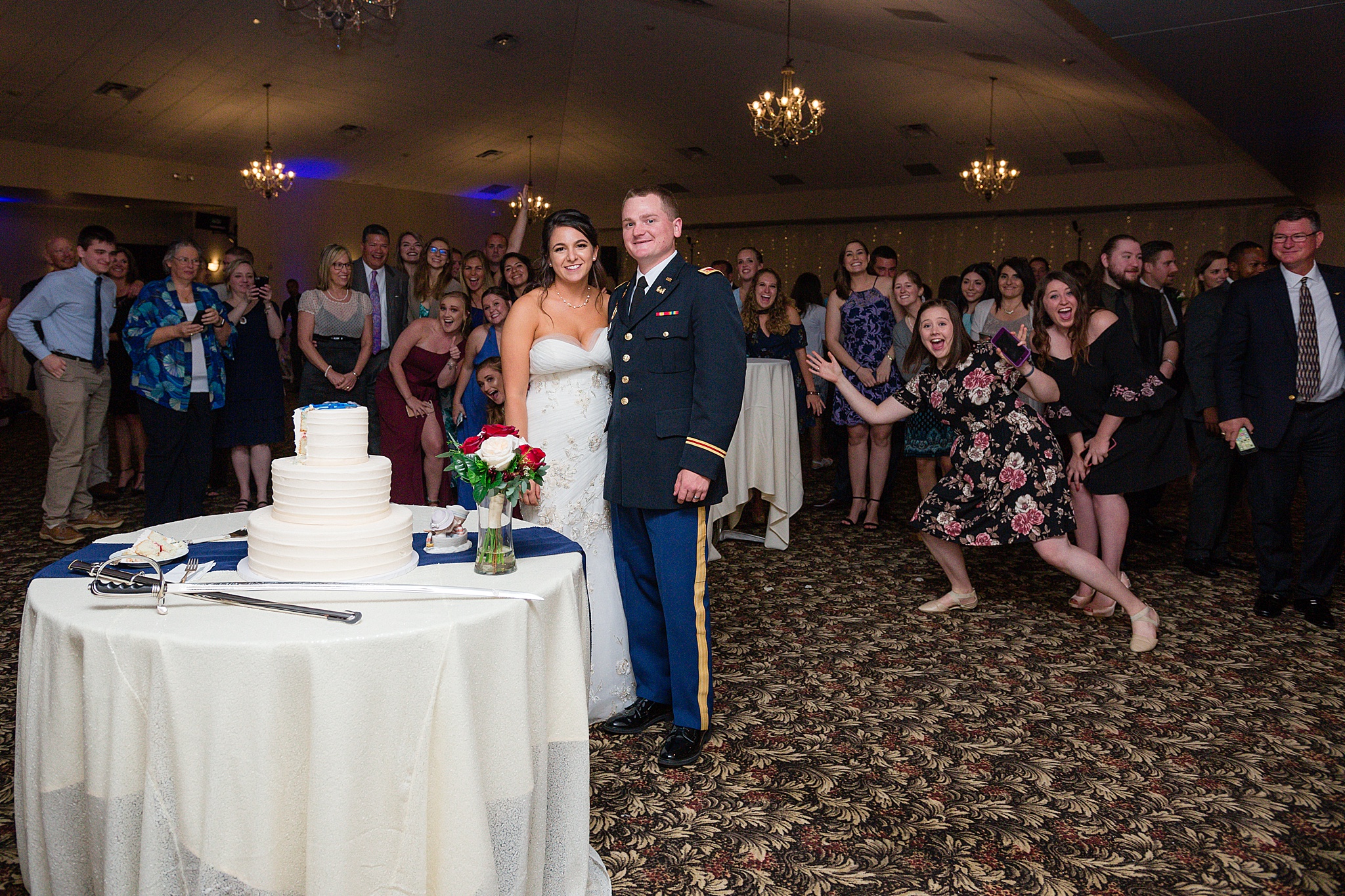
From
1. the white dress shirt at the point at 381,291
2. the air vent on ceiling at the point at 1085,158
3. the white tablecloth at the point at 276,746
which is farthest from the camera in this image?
the air vent on ceiling at the point at 1085,158

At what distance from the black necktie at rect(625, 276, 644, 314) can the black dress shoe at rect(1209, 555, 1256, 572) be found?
3.69 meters

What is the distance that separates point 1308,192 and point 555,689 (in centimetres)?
1336

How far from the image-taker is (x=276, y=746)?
1.49 metres

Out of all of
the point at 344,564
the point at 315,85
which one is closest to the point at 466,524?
the point at 344,564

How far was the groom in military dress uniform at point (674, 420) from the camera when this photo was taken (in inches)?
97.3

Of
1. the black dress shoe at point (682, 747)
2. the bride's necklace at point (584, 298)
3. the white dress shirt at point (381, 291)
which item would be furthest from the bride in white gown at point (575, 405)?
the white dress shirt at point (381, 291)

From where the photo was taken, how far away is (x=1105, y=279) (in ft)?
15.8

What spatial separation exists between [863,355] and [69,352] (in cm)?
447

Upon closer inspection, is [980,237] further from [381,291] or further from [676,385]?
[676,385]

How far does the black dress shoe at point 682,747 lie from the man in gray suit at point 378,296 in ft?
11.2

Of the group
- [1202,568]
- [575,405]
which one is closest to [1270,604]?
[1202,568]

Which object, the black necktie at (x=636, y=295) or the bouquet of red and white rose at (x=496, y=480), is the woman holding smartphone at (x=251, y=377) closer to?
the black necktie at (x=636, y=295)

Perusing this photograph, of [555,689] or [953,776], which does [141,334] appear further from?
[953,776]

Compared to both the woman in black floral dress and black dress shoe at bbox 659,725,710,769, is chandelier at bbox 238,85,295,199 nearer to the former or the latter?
the woman in black floral dress
